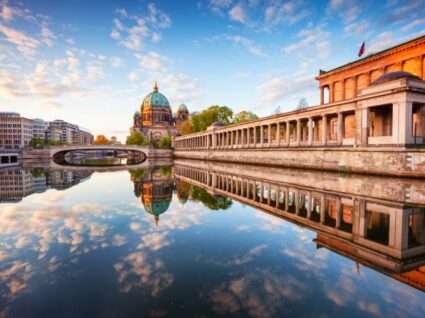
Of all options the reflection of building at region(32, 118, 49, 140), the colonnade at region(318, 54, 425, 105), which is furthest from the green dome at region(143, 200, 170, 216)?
the reflection of building at region(32, 118, 49, 140)

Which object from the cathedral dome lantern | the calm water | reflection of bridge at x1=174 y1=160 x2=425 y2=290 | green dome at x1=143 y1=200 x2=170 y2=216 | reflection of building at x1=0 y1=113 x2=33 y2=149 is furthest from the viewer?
the cathedral dome lantern

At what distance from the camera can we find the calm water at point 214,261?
435cm

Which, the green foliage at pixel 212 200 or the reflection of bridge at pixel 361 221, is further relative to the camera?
the green foliage at pixel 212 200

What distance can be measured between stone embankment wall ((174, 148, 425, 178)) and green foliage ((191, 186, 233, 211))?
15.9m

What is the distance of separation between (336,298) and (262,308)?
4.62 feet

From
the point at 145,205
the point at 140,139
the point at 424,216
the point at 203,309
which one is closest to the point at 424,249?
the point at 424,216

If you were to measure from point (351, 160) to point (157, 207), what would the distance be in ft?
68.2

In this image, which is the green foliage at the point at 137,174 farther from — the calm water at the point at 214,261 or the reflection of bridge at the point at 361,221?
the calm water at the point at 214,261

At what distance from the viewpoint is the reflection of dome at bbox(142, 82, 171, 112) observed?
453 feet

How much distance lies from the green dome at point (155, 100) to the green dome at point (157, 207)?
131 m

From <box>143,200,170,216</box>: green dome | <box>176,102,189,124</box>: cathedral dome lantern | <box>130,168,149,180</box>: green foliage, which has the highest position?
<box>176,102,189,124</box>: cathedral dome lantern

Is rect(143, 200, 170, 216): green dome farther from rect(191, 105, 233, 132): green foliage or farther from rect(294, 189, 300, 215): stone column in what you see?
rect(191, 105, 233, 132): green foliage

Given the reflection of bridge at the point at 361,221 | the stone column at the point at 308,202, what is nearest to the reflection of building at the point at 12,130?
the reflection of bridge at the point at 361,221

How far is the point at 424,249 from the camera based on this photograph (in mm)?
6699
